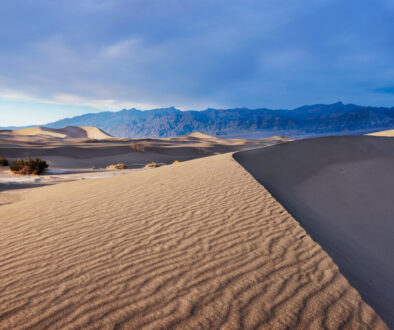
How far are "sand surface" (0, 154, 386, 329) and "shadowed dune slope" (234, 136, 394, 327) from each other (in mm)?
660

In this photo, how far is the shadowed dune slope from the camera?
11.6 ft

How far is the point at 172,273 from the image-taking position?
261 centimetres

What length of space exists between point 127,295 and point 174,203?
2.89 meters

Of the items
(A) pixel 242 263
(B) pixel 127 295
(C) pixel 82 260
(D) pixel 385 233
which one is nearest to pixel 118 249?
(C) pixel 82 260

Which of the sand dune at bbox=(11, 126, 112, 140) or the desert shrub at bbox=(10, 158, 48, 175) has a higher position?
the sand dune at bbox=(11, 126, 112, 140)

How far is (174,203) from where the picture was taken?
16.8 ft

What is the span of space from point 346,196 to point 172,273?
6.59m

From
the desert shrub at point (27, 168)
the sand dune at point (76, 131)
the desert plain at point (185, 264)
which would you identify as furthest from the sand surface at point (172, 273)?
the sand dune at point (76, 131)

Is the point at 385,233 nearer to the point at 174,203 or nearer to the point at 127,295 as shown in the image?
the point at 174,203

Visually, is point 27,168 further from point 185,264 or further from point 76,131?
point 76,131

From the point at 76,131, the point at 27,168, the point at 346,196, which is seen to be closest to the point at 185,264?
the point at 346,196

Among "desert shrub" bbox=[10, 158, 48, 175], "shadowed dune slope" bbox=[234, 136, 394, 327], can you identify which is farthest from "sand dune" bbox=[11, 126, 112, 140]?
"shadowed dune slope" bbox=[234, 136, 394, 327]

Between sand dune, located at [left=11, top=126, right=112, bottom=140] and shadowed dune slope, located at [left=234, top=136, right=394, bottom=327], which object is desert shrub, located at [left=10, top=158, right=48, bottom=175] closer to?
shadowed dune slope, located at [left=234, top=136, right=394, bottom=327]

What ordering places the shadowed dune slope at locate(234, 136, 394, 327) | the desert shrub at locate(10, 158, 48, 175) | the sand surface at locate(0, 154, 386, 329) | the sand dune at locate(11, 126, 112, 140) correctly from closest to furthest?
the sand surface at locate(0, 154, 386, 329)
the shadowed dune slope at locate(234, 136, 394, 327)
the desert shrub at locate(10, 158, 48, 175)
the sand dune at locate(11, 126, 112, 140)
